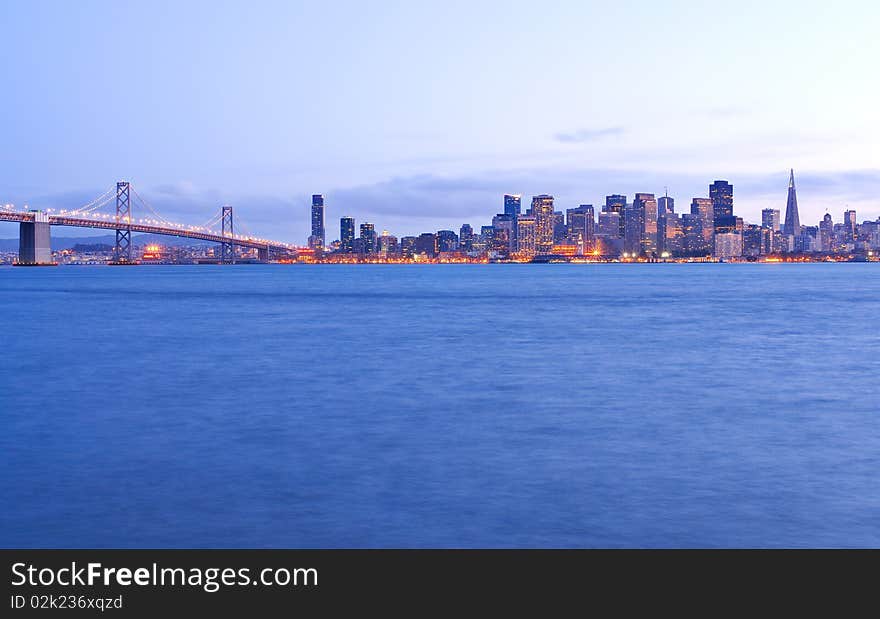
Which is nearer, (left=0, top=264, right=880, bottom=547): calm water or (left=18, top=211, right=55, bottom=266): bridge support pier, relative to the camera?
(left=0, top=264, right=880, bottom=547): calm water

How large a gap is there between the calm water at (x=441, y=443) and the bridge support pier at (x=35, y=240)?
80596 mm

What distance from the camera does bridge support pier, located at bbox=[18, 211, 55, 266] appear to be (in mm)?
100375

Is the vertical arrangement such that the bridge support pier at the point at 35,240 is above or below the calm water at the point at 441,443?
above

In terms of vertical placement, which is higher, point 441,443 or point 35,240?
point 35,240

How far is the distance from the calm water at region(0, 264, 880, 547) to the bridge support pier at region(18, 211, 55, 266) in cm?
8060

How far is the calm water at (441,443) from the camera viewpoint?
26.0 feet

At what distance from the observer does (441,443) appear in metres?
11.6

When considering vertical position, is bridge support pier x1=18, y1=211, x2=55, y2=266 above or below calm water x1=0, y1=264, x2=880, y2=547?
above

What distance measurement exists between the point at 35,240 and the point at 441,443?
10637 centimetres
